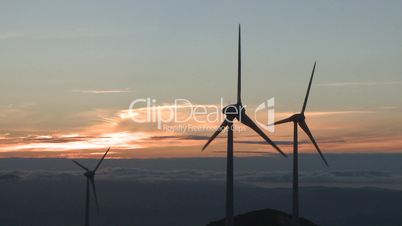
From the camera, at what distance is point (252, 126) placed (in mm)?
108312

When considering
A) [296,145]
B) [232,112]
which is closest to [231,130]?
[232,112]

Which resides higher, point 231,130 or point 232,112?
point 232,112

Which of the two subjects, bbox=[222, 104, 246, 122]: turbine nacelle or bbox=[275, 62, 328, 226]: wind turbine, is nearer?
bbox=[222, 104, 246, 122]: turbine nacelle

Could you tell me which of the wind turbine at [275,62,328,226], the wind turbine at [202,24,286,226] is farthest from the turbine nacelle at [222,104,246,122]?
the wind turbine at [275,62,328,226]

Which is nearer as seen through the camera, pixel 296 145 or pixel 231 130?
pixel 231 130

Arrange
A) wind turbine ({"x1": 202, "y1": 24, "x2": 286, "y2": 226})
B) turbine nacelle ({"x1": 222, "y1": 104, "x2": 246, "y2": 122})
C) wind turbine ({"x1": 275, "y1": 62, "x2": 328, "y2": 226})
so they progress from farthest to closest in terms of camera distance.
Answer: wind turbine ({"x1": 275, "y1": 62, "x2": 328, "y2": 226}) < turbine nacelle ({"x1": 222, "y1": 104, "x2": 246, "y2": 122}) < wind turbine ({"x1": 202, "y1": 24, "x2": 286, "y2": 226})

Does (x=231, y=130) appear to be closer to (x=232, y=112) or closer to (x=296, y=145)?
(x=232, y=112)

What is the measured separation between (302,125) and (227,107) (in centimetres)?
2683

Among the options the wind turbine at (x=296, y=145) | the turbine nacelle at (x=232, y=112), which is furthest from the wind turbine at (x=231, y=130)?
the wind turbine at (x=296, y=145)

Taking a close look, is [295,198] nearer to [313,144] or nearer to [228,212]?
[313,144]

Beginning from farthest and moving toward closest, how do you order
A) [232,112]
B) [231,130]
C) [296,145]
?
[296,145] → [232,112] → [231,130]

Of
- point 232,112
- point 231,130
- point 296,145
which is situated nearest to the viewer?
point 231,130

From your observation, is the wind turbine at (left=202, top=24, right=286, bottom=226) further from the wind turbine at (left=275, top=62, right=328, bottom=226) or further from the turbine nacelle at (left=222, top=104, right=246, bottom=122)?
the wind turbine at (left=275, top=62, right=328, bottom=226)

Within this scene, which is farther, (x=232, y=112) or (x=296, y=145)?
(x=296, y=145)
